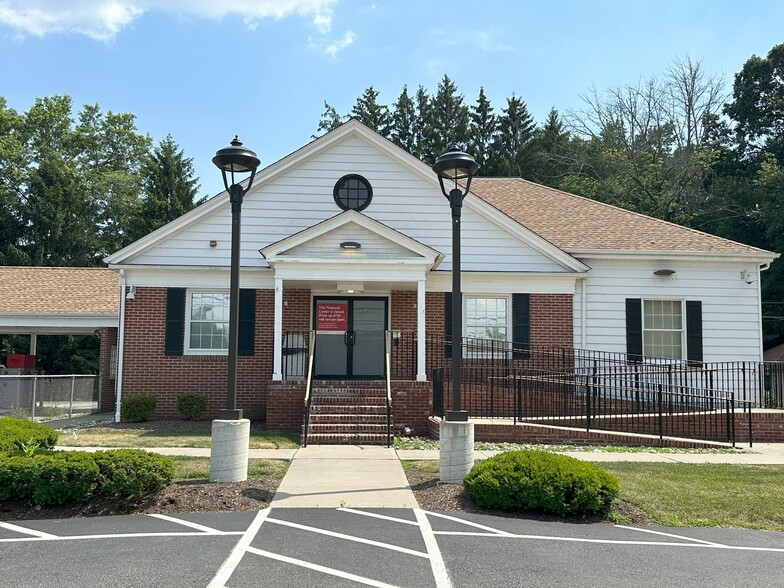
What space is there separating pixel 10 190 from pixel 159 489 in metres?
40.3

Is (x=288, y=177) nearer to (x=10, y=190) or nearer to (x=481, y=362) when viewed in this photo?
(x=481, y=362)

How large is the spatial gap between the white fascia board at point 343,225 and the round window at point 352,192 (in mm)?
1773

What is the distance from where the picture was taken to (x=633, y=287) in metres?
17.1

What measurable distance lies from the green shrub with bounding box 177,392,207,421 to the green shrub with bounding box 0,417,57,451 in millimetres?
5395

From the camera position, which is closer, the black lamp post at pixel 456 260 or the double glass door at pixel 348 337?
the black lamp post at pixel 456 260

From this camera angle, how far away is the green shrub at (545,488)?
7.06m

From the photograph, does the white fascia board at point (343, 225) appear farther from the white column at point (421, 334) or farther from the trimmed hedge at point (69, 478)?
the trimmed hedge at point (69, 478)

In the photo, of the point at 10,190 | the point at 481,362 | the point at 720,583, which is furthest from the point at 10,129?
the point at 720,583

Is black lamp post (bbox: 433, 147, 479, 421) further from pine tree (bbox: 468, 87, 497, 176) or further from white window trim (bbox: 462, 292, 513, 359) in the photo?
pine tree (bbox: 468, 87, 497, 176)

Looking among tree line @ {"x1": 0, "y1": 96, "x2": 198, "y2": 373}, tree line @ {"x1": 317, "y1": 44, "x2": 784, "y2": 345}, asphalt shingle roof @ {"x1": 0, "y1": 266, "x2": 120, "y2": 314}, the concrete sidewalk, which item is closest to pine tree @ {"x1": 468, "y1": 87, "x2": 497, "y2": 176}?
tree line @ {"x1": 317, "y1": 44, "x2": 784, "y2": 345}

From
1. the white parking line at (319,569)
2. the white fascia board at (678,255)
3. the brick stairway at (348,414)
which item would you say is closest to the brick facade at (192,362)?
the brick stairway at (348,414)

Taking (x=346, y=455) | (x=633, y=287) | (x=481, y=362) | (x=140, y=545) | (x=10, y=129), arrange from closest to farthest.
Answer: (x=140, y=545)
(x=346, y=455)
(x=481, y=362)
(x=633, y=287)
(x=10, y=129)

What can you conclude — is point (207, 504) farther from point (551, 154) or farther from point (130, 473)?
point (551, 154)

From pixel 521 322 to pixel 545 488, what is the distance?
976 centimetres
